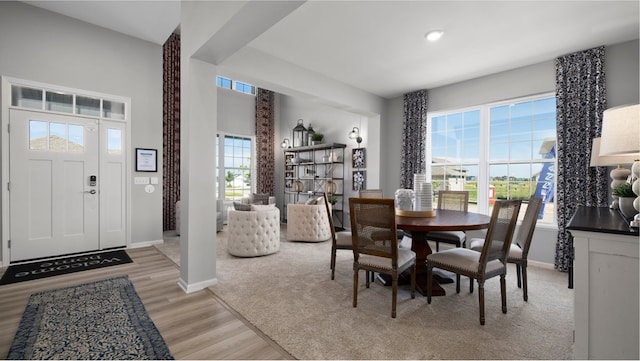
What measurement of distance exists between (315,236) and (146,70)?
3.85 metres

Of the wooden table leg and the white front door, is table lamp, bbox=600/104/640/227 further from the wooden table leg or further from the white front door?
the white front door

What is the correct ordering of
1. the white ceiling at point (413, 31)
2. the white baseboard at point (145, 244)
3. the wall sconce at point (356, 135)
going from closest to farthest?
the white ceiling at point (413, 31)
the white baseboard at point (145, 244)
the wall sconce at point (356, 135)

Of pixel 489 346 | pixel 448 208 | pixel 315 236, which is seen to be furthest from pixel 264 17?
pixel 315 236

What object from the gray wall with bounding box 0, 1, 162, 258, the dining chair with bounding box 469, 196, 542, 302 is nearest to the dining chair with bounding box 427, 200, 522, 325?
the dining chair with bounding box 469, 196, 542, 302

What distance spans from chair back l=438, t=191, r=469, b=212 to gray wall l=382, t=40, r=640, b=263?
1.21 m

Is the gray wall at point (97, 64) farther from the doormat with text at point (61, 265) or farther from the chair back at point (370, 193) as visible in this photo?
the chair back at point (370, 193)

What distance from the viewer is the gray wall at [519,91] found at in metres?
3.17

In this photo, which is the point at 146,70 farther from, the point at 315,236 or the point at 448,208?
the point at 448,208

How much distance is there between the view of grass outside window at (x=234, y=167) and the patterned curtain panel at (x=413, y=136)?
4.13 meters

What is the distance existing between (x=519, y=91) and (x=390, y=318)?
3727 mm

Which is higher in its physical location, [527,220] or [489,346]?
[527,220]

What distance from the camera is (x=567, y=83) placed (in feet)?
11.4

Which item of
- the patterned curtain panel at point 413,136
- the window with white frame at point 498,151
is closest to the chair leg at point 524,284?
the window with white frame at point 498,151

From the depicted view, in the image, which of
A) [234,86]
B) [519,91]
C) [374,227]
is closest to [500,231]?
[374,227]
